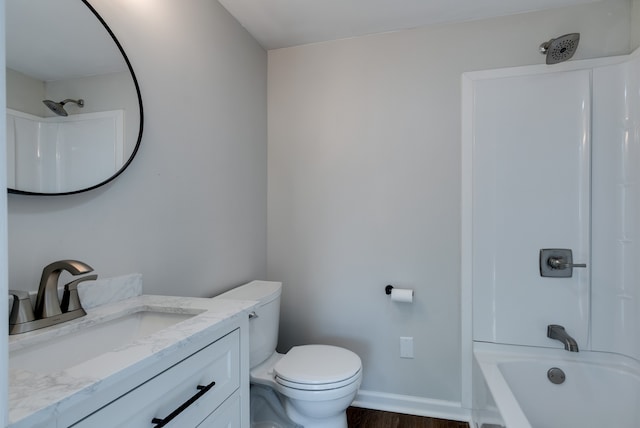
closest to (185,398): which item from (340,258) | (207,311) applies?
(207,311)

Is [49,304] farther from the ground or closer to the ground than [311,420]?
farther from the ground

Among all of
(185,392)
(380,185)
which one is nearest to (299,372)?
(185,392)

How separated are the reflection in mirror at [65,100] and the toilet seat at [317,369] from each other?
1.09 m

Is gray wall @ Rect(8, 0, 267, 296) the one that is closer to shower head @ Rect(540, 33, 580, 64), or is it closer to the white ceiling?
the white ceiling

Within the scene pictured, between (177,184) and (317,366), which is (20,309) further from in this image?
(317,366)

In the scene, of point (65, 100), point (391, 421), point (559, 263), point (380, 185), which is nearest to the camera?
point (65, 100)

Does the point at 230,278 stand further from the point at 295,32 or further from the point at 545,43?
the point at 545,43

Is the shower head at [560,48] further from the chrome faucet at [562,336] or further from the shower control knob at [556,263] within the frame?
the chrome faucet at [562,336]

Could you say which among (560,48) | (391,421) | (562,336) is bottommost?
(391,421)

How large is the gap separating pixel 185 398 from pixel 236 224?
117cm

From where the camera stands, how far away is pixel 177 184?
1489mm

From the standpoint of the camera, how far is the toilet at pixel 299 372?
1469mm

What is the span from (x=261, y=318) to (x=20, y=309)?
3.19 ft

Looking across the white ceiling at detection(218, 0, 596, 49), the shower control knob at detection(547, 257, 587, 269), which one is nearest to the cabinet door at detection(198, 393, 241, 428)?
the shower control knob at detection(547, 257, 587, 269)
